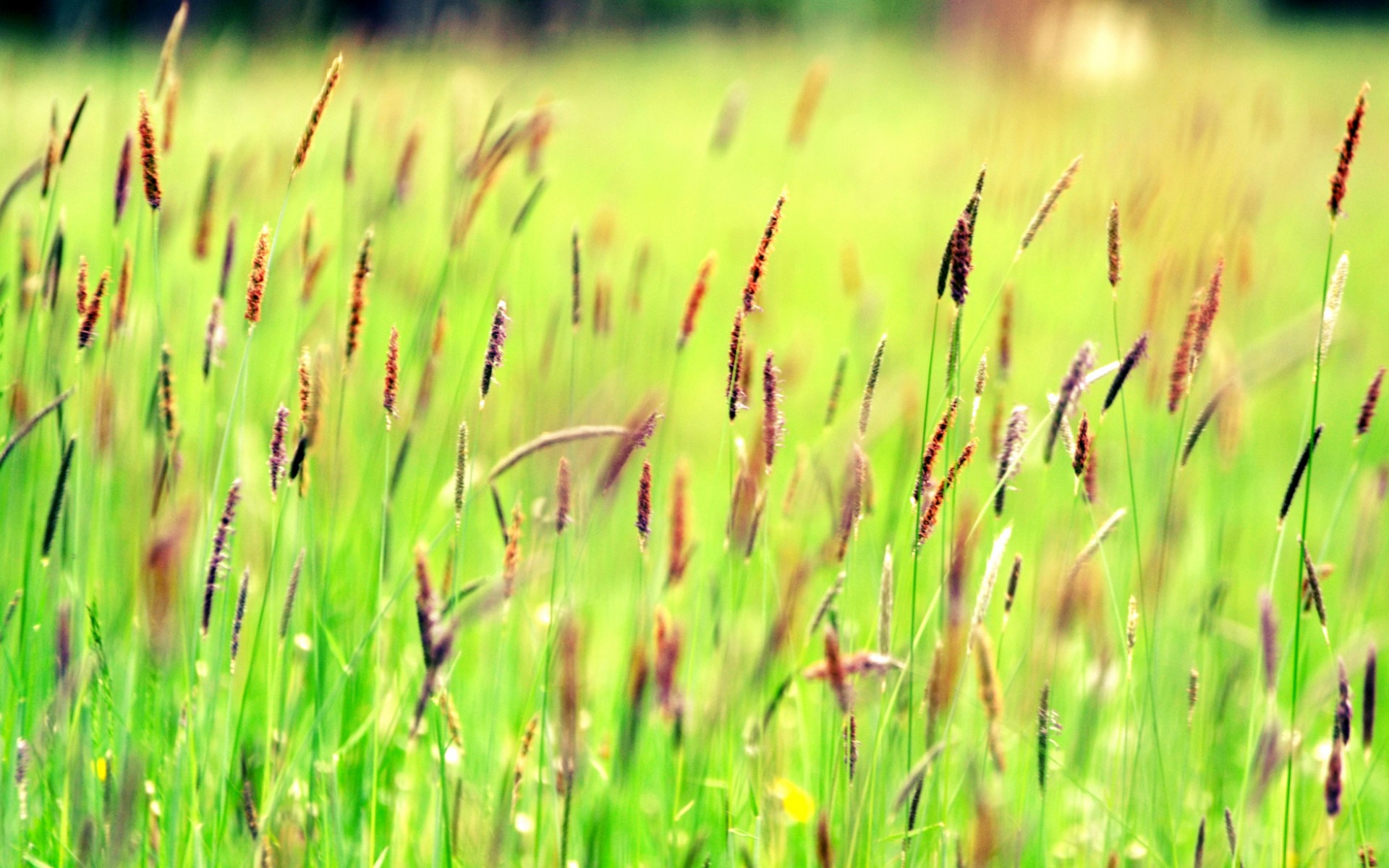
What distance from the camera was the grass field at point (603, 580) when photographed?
98 cm

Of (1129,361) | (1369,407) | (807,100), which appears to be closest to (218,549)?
(1129,361)

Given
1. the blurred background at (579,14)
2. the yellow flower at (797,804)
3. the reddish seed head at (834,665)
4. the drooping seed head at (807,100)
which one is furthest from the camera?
the blurred background at (579,14)

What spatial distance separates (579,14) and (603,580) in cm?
423

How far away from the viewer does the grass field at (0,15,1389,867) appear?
0.98m

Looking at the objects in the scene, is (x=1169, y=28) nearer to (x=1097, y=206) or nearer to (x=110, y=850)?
(x=1097, y=206)

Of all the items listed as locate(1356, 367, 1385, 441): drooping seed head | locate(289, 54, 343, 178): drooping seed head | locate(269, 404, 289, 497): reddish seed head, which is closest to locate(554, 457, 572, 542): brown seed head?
locate(269, 404, 289, 497): reddish seed head

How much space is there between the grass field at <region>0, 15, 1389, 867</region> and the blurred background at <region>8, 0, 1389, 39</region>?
6.2 inches

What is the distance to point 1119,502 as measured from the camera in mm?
2348

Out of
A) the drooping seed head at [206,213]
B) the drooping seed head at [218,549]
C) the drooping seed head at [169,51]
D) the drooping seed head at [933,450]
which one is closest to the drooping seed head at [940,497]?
the drooping seed head at [933,450]

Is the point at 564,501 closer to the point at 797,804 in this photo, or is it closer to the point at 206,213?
the point at 797,804

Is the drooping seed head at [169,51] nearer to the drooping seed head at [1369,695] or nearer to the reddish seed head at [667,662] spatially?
the reddish seed head at [667,662]

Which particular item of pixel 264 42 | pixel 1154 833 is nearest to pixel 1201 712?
pixel 1154 833

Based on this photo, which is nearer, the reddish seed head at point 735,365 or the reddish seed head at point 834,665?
the reddish seed head at point 834,665

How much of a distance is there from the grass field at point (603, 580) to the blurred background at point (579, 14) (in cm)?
16
